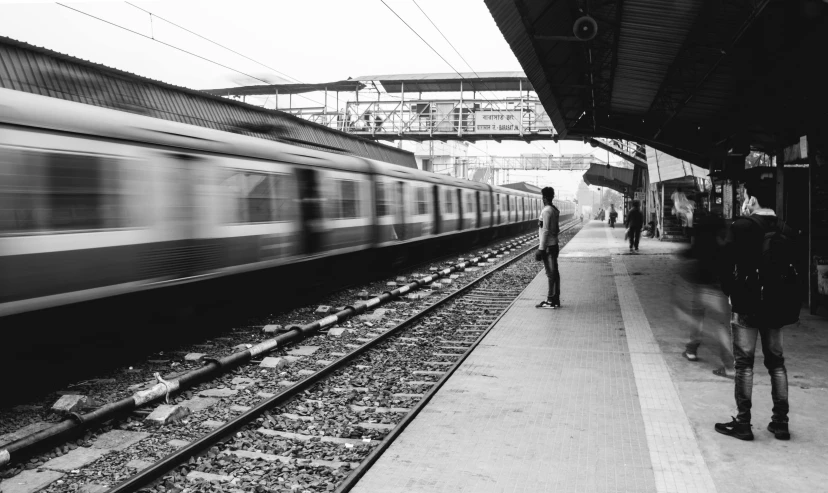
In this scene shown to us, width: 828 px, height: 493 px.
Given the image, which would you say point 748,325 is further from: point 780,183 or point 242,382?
point 780,183

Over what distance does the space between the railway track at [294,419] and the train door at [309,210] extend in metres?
2.49

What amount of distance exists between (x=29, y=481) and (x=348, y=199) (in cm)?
950

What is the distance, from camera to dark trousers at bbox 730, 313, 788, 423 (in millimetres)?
4730

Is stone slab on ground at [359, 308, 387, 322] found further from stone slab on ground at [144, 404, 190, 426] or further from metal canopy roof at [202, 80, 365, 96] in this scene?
metal canopy roof at [202, 80, 365, 96]

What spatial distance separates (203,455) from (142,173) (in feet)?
12.3

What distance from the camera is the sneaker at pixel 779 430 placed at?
4.69 meters

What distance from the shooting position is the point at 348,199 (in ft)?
43.9

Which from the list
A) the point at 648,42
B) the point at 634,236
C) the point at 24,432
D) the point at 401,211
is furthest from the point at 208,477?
the point at 634,236

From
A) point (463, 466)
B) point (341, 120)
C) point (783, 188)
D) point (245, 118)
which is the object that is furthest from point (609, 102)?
point (341, 120)

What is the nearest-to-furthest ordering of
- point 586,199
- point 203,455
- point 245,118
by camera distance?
point 203,455 < point 245,118 < point 586,199

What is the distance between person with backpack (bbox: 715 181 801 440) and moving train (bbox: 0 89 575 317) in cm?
561

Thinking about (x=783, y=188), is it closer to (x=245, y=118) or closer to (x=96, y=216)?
(x=96, y=216)

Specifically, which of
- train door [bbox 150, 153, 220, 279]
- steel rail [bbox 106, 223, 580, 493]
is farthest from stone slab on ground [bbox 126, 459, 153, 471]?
train door [bbox 150, 153, 220, 279]

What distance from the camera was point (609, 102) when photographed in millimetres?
16531
